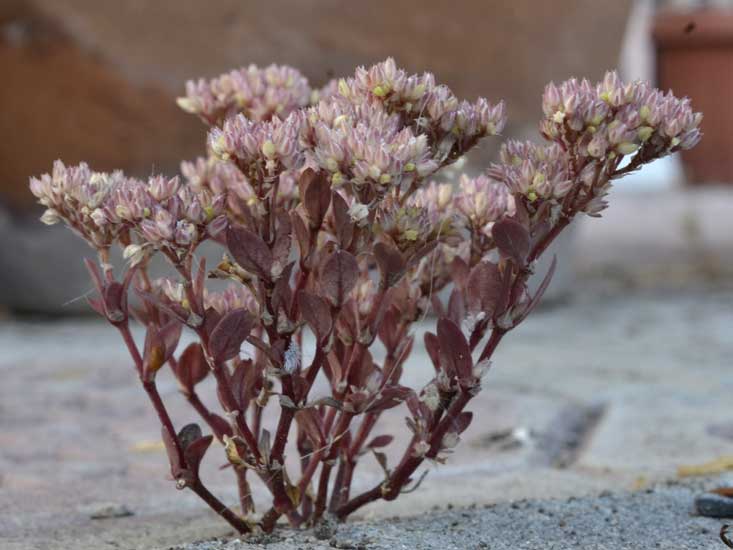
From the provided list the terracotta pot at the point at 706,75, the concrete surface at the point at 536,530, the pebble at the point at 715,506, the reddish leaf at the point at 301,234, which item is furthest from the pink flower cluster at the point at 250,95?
the terracotta pot at the point at 706,75

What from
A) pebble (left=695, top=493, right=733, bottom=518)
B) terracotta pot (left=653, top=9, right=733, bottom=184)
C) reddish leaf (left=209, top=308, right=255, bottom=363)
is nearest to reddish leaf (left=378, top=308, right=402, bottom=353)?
reddish leaf (left=209, top=308, right=255, bottom=363)

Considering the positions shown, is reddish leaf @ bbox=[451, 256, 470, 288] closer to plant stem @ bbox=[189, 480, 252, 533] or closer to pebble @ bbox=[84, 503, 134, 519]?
plant stem @ bbox=[189, 480, 252, 533]

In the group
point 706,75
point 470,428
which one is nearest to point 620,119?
point 470,428

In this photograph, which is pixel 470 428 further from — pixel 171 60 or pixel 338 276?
pixel 171 60

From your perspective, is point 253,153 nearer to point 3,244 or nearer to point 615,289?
point 3,244

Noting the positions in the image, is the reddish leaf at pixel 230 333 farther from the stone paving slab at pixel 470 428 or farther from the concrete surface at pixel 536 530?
the stone paving slab at pixel 470 428

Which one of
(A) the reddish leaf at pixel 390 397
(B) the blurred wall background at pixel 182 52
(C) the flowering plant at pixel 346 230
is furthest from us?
(B) the blurred wall background at pixel 182 52

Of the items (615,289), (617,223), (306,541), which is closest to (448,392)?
(306,541)
